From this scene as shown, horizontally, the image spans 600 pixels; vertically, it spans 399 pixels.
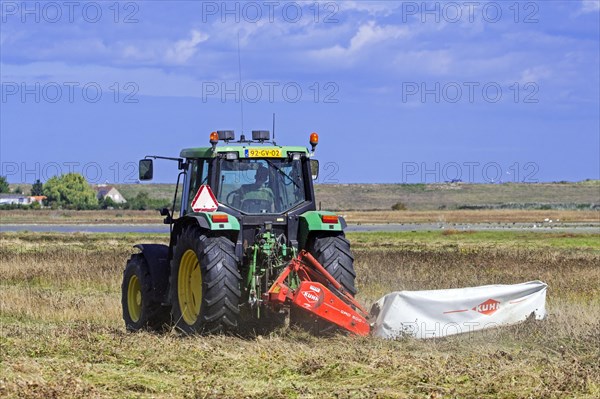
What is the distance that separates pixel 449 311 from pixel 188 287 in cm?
320

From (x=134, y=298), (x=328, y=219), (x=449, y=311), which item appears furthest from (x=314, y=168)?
(x=134, y=298)

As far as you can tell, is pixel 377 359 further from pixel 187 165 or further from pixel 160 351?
pixel 187 165

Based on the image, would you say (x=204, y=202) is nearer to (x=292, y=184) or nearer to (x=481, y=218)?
(x=292, y=184)

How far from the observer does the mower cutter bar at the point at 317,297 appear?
37.7 ft

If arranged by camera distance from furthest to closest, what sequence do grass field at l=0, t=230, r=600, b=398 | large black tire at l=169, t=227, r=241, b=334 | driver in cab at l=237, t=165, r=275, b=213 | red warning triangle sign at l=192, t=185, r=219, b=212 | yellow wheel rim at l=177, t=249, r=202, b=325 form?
driver in cab at l=237, t=165, r=275, b=213 < yellow wheel rim at l=177, t=249, r=202, b=325 < red warning triangle sign at l=192, t=185, r=219, b=212 < large black tire at l=169, t=227, r=241, b=334 < grass field at l=0, t=230, r=600, b=398

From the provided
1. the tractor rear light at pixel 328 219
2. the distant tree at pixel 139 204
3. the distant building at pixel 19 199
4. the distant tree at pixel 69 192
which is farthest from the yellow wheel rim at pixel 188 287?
the distant building at pixel 19 199

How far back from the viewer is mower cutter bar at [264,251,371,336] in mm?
11500

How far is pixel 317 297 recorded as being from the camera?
454 inches

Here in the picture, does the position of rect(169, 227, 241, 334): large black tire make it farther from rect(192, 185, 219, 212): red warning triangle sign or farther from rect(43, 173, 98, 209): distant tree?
rect(43, 173, 98, 209): distant tree

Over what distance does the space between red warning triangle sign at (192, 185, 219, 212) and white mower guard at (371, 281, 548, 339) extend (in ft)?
7.59

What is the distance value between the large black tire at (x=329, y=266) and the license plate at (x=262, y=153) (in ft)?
3.88

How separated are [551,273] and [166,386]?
55.2 ft

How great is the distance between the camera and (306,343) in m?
12.0

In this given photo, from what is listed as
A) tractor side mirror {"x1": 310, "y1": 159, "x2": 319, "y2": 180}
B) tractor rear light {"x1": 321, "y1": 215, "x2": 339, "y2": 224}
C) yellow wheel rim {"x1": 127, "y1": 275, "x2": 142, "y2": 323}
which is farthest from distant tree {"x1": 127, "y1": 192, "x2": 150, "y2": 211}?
Answer: tractor rear light {"x1": 321, "y1": 215, "x2": 339, "y2": 224}
